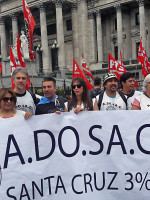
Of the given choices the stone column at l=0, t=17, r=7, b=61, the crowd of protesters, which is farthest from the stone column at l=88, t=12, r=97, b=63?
the crowd of protesters

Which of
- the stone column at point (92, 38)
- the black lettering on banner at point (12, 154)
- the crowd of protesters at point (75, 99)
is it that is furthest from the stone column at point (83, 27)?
the black lettering on banner at point (12, 154)

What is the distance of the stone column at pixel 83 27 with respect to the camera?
39125 mm

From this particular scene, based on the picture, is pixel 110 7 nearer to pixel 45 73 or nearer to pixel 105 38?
pixel 105 38

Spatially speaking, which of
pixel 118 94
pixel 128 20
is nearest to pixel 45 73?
pixel 128 20

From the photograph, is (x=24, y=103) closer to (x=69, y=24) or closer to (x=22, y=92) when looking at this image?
(x=22, y=92)

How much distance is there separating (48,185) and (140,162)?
52.4 inches

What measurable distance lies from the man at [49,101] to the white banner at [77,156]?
2.04 ft

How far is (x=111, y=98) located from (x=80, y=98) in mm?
653

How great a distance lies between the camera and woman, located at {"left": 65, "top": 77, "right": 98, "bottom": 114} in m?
4.56

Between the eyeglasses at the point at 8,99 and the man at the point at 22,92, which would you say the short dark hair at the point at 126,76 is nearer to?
the man at the point at 22,92

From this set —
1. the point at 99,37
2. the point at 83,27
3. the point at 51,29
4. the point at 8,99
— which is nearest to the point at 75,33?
the point at 83,27

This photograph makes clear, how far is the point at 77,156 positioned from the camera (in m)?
4.11

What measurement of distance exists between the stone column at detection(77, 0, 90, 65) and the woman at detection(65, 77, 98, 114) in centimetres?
3565

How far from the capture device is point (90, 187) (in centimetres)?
397
